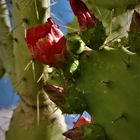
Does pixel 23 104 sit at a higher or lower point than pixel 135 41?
lower

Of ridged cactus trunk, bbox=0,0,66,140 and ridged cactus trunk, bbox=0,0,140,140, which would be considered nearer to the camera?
ridged cactus trunk, bbox=0,0,140,140

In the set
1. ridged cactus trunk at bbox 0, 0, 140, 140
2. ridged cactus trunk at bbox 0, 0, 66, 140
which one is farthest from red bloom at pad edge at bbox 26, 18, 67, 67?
ridged cactus trunk at bbox 0, 0, 66, 140

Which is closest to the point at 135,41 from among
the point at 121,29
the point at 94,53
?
the point at 94,53

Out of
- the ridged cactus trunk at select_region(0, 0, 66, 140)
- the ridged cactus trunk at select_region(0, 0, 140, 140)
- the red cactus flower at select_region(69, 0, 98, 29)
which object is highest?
the red cactus flower at select_region(69, 0, 98, 29)

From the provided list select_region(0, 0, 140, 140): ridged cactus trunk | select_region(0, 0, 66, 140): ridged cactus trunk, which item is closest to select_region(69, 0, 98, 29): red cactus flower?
select_region(0, 0, 140, 140): ridged cactus trunk

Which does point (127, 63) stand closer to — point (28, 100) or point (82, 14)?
point (82, 14)

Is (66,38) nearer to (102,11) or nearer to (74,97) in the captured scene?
(74,97)

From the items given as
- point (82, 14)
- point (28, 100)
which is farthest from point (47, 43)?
point (28, 100)

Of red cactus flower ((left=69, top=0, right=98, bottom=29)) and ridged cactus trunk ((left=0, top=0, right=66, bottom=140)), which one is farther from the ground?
red cactus flower ((left=69, top=0, right=98, bottom=29))

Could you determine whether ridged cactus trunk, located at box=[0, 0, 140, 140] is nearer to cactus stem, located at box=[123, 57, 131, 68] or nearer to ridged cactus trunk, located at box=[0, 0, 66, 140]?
cactus stem, located at box=[123, 57, 131, 68]
